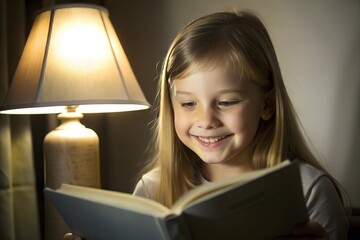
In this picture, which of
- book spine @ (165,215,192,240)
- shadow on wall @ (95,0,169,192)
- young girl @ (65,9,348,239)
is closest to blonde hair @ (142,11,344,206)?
young girl @ (65,9,348,239)

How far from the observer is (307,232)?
1.98ft

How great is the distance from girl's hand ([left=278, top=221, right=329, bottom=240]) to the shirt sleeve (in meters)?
0.23

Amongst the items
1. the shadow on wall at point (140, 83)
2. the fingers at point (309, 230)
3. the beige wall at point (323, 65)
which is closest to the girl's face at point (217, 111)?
the fingers at point (309, 230)

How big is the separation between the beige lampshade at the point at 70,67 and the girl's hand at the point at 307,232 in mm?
605

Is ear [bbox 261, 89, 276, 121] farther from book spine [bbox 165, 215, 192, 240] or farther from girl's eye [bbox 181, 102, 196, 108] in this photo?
book spine [bbox 165, 215, 192, 240]

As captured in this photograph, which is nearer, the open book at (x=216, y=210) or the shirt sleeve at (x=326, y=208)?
the open book at (x=216, y=210)

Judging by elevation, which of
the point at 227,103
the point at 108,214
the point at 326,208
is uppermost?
the point at 227,103

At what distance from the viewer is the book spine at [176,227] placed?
470mm

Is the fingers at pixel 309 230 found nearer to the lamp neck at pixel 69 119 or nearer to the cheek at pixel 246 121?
the cheek at pixel 246 121

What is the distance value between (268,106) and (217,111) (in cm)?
16

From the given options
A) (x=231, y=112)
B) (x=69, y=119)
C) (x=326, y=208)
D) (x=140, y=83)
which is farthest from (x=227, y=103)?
(x=140, y=83)

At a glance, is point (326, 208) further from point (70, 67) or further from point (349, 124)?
point (70, 67)

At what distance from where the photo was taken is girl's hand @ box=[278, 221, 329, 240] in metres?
0.60

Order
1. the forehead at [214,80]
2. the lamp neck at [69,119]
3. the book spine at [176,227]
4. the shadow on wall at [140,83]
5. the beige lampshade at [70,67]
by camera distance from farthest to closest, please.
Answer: the shadow on wall at [140,83]
the lamp neck at [69,119]
the beige lampshade at [70,67]
the forehead at [214,80]
the book spine at [176,227]
